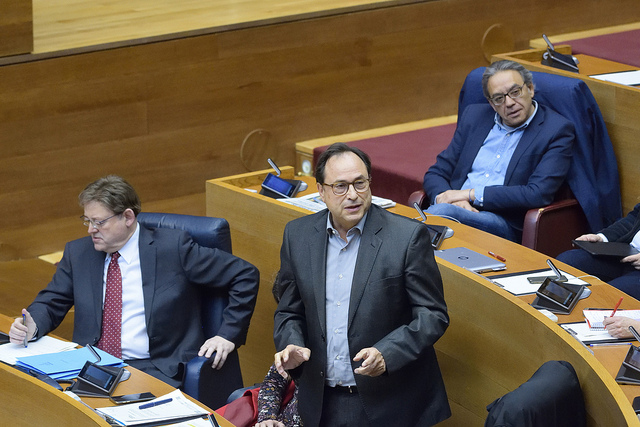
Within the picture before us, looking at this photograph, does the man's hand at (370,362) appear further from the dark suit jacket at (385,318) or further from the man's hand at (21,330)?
the man's hand at (21,330)

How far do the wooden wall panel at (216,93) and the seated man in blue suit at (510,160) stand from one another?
44.3 inches

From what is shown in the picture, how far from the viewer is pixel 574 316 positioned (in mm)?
2445

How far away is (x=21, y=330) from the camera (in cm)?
266

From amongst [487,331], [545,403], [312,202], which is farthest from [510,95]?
[545,403]

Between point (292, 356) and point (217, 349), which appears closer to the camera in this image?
point (292, 356)

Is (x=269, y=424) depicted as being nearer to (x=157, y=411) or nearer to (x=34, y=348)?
(x=157, y=411)

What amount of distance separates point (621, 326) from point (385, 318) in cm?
53

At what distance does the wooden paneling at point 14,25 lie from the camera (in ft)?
12.3

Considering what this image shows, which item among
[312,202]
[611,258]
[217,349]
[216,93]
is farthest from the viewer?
[216,93]

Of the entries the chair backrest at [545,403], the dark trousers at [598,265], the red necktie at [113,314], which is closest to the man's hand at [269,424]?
the chair backrest at [545,403]

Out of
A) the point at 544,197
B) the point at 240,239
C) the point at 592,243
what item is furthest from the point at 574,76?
the point at 240,239

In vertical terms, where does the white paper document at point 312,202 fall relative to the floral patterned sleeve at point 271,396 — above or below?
above

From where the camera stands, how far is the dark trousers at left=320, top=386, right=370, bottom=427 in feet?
7.71

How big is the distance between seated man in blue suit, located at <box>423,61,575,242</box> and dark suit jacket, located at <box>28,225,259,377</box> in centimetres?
90
